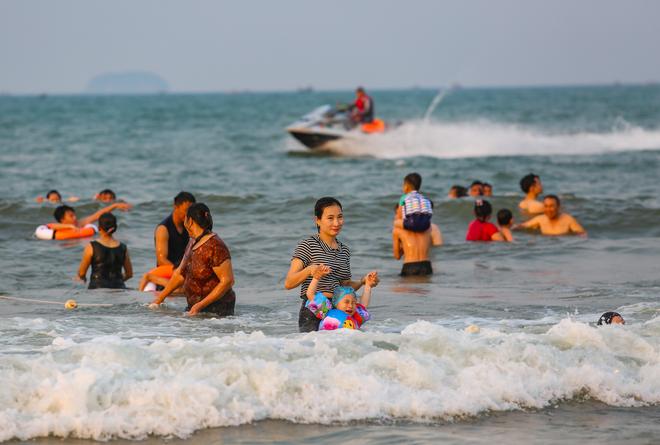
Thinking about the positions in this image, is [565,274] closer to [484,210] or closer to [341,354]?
[484,210]

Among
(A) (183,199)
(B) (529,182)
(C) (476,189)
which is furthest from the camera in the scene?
(C) (476,189)

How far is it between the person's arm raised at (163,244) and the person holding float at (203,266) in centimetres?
135

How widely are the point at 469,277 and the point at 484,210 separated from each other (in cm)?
231

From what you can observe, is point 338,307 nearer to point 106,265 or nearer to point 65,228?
point 106,265

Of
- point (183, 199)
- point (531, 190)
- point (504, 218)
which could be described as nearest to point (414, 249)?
point (504, 218)

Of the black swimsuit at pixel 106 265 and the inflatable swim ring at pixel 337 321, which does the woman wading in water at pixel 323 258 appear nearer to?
the inflatable swim ring at pixel 337 321

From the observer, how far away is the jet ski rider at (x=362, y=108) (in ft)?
Answer: 82.7

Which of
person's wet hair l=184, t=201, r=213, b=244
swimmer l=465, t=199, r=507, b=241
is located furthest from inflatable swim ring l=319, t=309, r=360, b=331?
swimmer l=465, t=199, r=507, b=241

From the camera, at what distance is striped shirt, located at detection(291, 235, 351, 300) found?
504 cm

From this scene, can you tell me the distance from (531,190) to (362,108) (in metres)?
13.8

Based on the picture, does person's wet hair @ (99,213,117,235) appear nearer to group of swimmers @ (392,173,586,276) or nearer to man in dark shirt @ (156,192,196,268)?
man in dark shirt @ (156,192,196,268)

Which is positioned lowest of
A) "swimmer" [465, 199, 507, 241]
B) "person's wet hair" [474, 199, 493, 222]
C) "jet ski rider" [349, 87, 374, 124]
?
"swimmer" [465, 199, 507, 241]

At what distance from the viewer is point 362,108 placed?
1009 inches

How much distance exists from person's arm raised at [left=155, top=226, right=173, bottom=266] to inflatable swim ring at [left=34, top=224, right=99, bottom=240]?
4.57 metres
